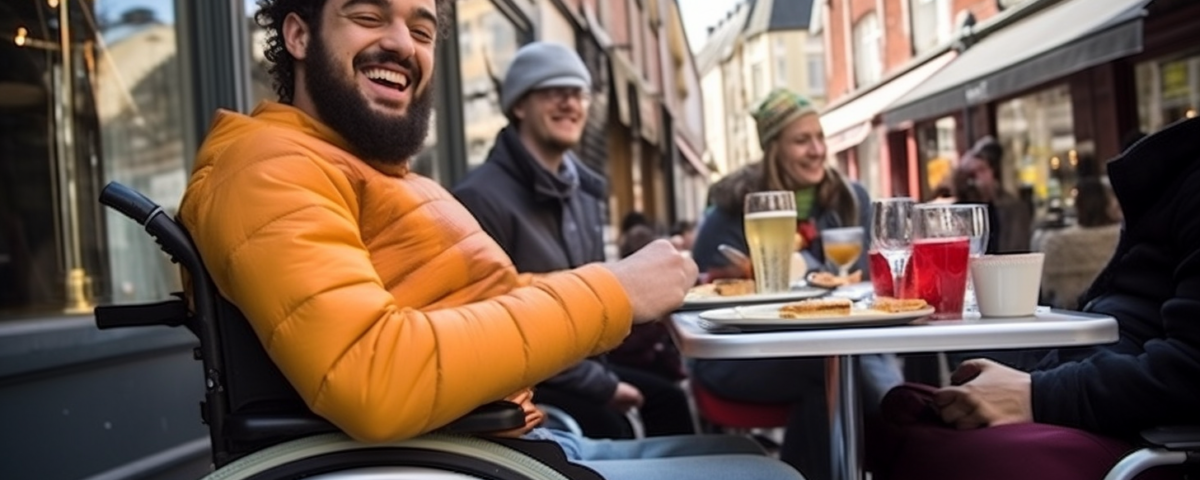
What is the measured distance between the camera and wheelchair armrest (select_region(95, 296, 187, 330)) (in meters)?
1.30

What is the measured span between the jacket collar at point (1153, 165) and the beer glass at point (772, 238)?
662mm

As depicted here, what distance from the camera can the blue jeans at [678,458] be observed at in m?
1.45

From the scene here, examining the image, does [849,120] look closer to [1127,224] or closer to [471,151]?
[1127,224]

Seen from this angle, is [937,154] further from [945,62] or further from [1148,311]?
[1148,311]

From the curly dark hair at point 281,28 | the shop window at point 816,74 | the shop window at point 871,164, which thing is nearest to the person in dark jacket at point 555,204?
the shop window at point 816,74

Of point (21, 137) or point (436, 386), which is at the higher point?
point (21, 137)

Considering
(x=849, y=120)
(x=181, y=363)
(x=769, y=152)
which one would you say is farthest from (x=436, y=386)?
(x=849, y=120)

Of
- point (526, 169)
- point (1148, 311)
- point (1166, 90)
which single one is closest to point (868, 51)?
point (526, 169)

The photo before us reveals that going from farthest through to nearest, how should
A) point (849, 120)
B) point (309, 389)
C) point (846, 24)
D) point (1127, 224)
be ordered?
point (849, 120) → point (846, 24) → point (1127, 224) → point (309, 389)

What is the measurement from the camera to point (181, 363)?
9.13 feet

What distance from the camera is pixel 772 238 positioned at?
2096 millimetres

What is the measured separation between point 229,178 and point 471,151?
17.0 ft

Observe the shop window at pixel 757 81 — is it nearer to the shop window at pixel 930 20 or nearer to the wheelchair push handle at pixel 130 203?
the shop window at pixel 930 20

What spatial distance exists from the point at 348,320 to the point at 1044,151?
4797 millimetres
